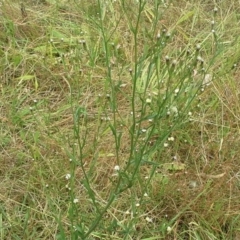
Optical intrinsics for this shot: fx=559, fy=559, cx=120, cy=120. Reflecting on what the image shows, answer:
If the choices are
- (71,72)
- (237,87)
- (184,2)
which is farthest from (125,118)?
(184,2)

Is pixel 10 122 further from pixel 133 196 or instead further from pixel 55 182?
pixel 133 196

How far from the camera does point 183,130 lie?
2.15 metres

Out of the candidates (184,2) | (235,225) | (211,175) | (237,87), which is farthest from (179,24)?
(235,225)

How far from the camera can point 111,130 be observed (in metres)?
1.81

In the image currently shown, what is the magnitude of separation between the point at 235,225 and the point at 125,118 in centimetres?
61

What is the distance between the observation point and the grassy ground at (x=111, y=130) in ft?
5.78

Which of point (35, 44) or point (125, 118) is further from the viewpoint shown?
point (35, 44)

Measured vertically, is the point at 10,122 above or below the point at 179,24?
below

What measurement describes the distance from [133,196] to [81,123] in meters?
0.46

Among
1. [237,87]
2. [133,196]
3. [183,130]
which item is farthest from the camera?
[237,87]

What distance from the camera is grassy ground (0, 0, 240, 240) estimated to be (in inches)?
69.4

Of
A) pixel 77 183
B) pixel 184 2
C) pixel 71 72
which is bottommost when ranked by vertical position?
pixel 77 183

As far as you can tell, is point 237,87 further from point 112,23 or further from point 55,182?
point 55,182

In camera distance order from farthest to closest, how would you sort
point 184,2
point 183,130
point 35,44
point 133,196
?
1. point 184,2
2. point 35,44
3. point 183,130
4. point 133,196
